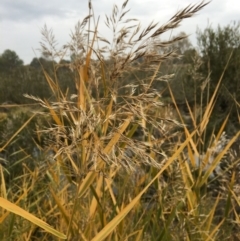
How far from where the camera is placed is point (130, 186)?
171 cm

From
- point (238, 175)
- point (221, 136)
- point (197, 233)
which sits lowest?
point (197, 233)

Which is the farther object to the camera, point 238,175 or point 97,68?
point 238,175

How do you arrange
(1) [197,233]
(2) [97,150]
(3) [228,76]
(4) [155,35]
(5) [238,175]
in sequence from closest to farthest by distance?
(2) [97,150] < (4) [155,35] < (1) [197,233] < (5) [238,175] < (3) [228,76]

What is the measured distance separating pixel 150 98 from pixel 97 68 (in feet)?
0.75

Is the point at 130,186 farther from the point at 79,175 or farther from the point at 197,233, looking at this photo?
the point at 79,175

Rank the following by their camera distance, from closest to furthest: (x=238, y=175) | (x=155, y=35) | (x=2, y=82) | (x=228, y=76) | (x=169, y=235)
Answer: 1. (x=155, y=35)
2. (x=169, y=235)
3. (x=238, y=175)
4. (x=228, y=76)
5. (x=2, y=82)

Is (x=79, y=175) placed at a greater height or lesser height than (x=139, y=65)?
lesser

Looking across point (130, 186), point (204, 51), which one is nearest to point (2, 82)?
point (204, 51)

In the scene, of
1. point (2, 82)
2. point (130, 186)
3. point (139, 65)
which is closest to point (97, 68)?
point (139, 65)

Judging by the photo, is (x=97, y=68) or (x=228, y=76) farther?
(x=228, y=76)

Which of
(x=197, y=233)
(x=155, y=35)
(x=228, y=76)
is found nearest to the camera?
(x=155, y=35)

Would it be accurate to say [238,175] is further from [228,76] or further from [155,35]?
[228,76]

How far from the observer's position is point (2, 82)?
21922 millimetres

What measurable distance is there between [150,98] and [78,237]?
35 cm
